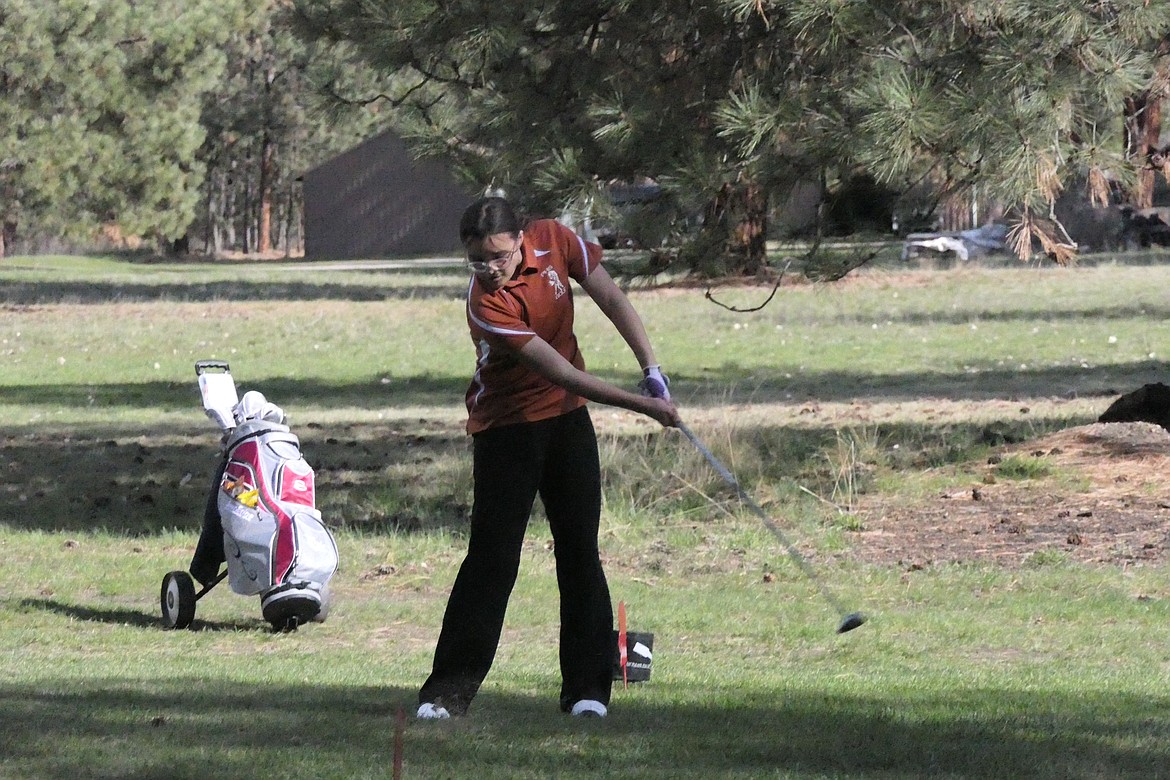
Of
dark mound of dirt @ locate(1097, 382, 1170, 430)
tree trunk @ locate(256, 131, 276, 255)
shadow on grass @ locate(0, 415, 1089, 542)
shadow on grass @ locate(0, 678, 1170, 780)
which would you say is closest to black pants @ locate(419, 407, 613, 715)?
shadow on grass @ locate(0, 678, 1170, 780)

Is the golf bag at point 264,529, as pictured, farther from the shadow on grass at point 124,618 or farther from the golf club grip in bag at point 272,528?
the shadow on grass at point 124,618

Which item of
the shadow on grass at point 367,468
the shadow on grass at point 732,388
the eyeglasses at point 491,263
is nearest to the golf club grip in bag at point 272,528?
the shadow on grass at point 367,468

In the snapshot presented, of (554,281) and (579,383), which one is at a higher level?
(554,281)

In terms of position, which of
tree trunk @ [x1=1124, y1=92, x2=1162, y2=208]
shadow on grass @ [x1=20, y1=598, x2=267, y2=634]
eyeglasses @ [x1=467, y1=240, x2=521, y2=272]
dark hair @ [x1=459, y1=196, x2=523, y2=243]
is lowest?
shadow on grass @ [x1=20, y1=598, x2=267, y2=634]

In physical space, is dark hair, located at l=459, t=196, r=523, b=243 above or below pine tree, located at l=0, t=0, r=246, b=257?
below

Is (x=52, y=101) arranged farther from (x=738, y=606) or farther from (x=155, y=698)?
(x=155, y=698)

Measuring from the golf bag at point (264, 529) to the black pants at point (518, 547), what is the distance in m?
2.36

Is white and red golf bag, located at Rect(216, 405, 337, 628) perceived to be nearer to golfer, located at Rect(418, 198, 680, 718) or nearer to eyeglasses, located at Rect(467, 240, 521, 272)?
golfer, located at Rect(418, 198, 680, 718)

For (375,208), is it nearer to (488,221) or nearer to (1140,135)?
(1140,135)

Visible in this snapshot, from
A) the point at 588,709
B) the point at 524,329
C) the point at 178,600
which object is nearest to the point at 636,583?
the point at 178,600

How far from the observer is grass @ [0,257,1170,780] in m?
5.09

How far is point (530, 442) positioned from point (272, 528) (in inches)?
107

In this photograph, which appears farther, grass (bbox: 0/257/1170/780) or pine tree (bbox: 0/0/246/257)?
pine tree (bbox: 0/0/246/257)

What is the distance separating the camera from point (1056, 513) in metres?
10.4
